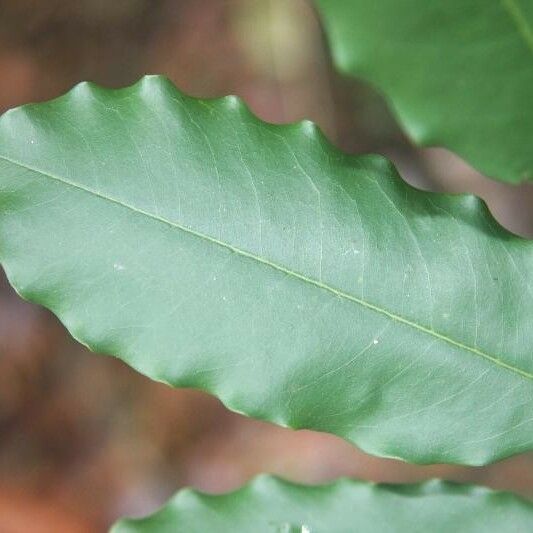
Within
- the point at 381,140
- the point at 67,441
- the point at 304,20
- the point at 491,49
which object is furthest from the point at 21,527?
the point at 491,49

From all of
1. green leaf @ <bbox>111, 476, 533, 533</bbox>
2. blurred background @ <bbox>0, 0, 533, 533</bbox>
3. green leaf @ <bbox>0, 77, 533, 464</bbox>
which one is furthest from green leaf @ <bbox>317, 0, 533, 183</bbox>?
blurred background @ <bbox>0, 0, 533, 533</bbox>

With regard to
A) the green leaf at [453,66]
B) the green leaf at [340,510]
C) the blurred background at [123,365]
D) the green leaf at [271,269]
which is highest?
the green leaf at [453,66]

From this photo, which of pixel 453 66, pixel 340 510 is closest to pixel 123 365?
pixel 340 510

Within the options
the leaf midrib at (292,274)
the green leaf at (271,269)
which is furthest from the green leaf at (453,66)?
the leaf midrib at (292,274)

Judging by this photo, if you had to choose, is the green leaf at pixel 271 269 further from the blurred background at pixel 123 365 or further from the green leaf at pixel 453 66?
the blurred background at pixel 123 365

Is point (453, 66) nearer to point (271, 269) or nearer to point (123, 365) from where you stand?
point (271, 269)

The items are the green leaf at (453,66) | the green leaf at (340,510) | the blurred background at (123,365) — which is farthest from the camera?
the blurred background at (123,365)
